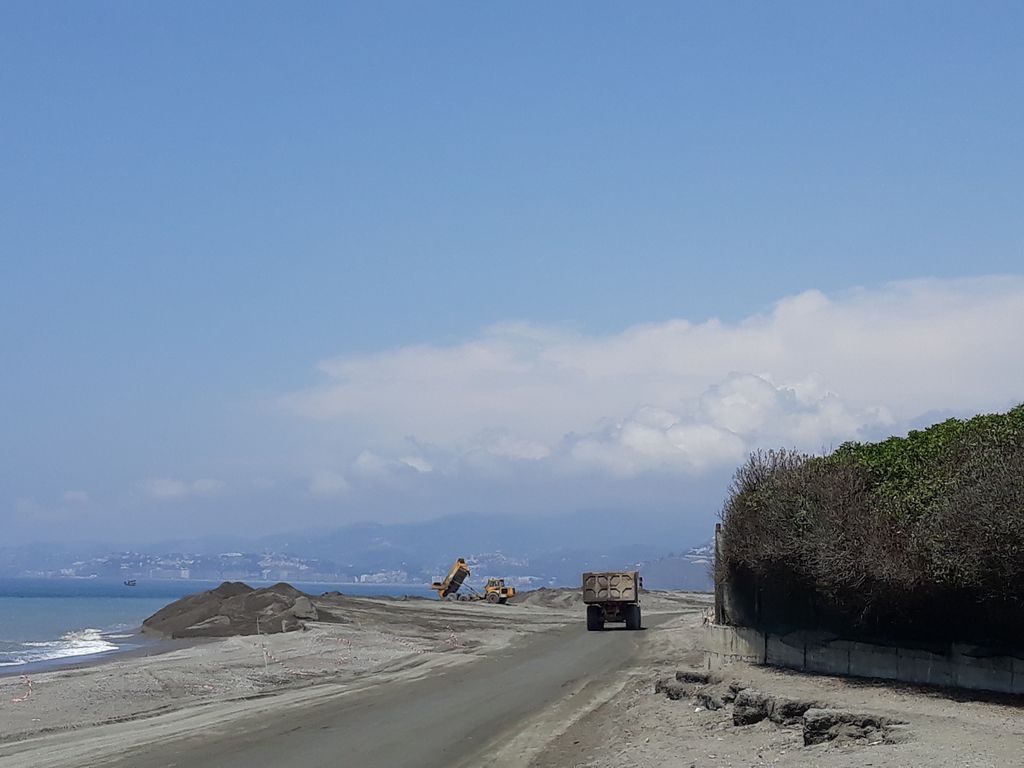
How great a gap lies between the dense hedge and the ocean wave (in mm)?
34764

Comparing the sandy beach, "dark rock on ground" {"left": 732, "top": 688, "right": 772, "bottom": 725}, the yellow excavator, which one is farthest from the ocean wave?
"dark rock on ground" {"left": 732, "top": 688, "right": 772, "bottom": 725}

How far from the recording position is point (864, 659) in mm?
21438

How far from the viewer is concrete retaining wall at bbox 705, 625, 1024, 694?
1881cm

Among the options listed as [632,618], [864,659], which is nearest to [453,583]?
[632,618]

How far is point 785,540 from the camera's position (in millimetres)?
21734

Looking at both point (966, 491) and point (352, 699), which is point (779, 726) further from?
point (352, 699)

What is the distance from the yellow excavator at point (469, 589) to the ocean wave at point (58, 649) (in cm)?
2619

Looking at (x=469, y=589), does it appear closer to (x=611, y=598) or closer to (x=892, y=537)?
(x=611, y=598)

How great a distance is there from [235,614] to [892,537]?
48934mm

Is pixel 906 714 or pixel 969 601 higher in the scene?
pixel 969 601

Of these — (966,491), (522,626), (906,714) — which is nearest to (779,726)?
(906,714)

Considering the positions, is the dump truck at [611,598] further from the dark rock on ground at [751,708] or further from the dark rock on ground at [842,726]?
the dark rock on ground at [842,726]

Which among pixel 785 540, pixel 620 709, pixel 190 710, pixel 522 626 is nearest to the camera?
pixel 785 540

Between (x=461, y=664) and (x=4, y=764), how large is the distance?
18565 millimetres
